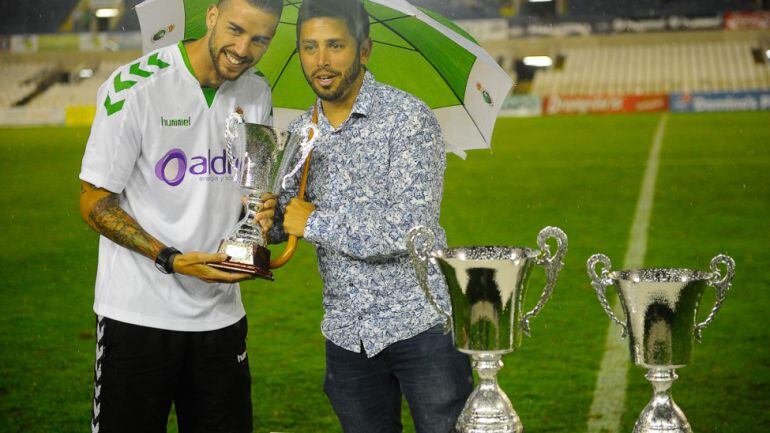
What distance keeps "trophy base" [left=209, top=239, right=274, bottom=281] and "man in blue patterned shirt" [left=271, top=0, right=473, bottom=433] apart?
0.07 meters

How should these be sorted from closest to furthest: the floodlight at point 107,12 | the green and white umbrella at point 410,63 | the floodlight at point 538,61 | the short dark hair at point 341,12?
1. the short dark hair at point 341,12
2. the green and white umbrella at point 410,63
3. the floodlight at point 107,12
4. the floodlight at point 538,61

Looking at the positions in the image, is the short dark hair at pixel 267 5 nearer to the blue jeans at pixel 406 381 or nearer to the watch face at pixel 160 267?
the watch face at pixel 160 267

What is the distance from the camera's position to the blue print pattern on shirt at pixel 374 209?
1886 mm

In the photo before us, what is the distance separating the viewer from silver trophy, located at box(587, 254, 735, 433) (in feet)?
5.05

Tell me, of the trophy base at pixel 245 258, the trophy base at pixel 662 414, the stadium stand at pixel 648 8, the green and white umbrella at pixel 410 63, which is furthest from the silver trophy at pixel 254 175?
the stadium stand at pixel 648 8

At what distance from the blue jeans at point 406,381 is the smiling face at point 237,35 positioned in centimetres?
59

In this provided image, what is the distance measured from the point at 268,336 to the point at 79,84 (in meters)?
25.7

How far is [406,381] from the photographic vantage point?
2.07 metres

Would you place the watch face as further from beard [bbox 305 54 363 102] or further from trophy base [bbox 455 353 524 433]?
trophy base [bbox 455 353 524 433]

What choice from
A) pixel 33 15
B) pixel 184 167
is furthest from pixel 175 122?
pixel 33 15

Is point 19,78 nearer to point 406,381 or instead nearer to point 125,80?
point 125,80

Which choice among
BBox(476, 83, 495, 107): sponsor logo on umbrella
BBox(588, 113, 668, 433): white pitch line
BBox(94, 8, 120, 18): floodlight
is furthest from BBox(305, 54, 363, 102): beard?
BBox(94, 8, 120, 18): floodlight

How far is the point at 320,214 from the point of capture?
189 cm

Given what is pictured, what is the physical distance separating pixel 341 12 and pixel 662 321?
2.70ft
